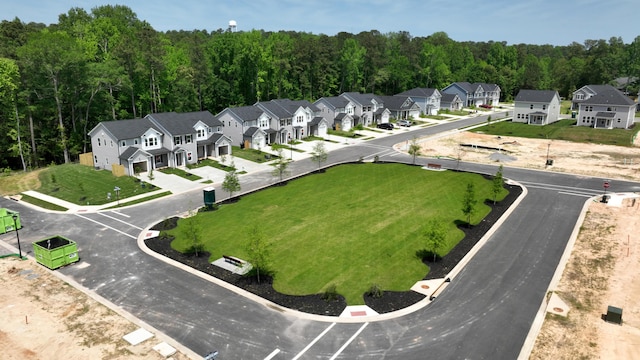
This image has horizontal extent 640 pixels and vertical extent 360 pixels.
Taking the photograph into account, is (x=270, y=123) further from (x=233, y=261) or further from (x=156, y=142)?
(x=233, y=261)

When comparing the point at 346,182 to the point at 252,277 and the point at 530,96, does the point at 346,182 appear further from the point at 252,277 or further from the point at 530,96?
the point at 530,96

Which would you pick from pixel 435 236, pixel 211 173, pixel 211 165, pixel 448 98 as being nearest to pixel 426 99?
pixel 448 98

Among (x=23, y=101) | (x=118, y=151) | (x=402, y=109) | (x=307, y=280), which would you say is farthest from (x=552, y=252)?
(x=402, y=109)

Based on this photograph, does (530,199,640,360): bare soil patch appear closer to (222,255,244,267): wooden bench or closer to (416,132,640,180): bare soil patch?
(222,255,244,267): wooden bench

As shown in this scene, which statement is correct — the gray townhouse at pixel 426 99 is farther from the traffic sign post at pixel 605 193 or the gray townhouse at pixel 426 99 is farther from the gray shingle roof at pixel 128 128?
the gray shingle roof at pixel 128 128

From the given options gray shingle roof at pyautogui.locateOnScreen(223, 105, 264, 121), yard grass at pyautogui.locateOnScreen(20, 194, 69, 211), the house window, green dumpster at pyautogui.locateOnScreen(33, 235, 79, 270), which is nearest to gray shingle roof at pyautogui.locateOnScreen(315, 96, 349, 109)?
gray shingle roof at pyautogui.locateOnScreen(223, 105, 264, 121)
